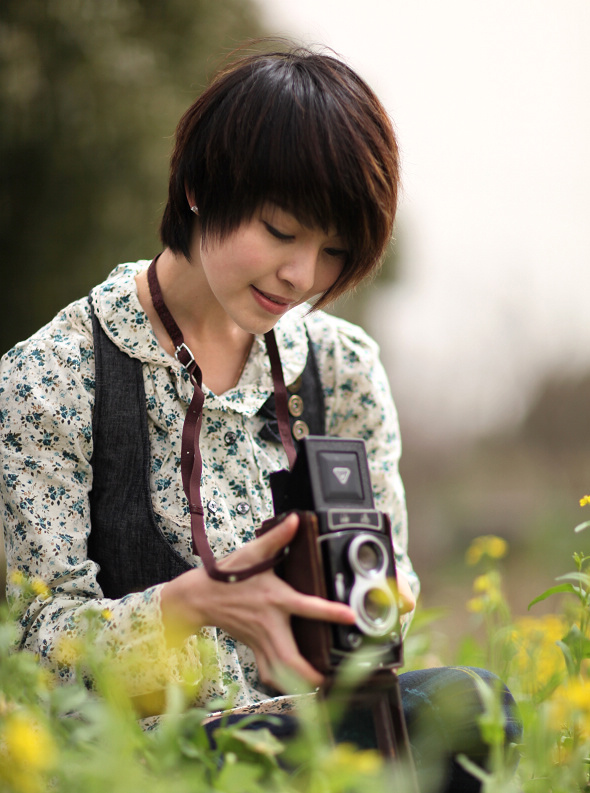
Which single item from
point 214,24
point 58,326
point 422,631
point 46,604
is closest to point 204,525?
point 46,604

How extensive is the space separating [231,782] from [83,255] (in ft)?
8.66

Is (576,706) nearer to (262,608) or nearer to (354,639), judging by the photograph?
(354,639)

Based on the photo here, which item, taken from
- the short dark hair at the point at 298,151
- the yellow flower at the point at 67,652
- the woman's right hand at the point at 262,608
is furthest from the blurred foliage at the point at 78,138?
the woman's right hand at the point at 262,608

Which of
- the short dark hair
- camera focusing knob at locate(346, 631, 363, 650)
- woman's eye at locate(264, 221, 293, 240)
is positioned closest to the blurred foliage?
the short dark hair

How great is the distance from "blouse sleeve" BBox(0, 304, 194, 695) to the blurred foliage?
1.77 m

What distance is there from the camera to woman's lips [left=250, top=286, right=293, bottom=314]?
122cm

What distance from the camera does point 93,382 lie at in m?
1.35

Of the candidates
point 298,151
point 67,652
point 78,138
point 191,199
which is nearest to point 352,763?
point 67,652

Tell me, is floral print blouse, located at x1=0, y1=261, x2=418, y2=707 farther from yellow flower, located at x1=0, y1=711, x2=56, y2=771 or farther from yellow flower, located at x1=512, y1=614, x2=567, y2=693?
yellow flower, located at x1=0, y1=711, x2=56, y2=771

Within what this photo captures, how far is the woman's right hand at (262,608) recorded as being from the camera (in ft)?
2.90

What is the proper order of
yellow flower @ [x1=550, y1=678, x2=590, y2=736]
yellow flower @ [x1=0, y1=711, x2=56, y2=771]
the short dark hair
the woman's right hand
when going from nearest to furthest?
yellow flower @ [x1=0, y1=711, x2=56, y2=771], yellow flower @ [x1=550, y1=678, x2=590, y2=736], the woman's right hand, the short dark hair

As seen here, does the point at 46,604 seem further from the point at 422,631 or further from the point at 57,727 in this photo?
the point at 422,631

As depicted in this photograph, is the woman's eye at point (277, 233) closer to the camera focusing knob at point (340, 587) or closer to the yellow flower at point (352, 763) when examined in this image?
the camera focusing knob at point (340, 587)

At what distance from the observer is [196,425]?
1.28 m
